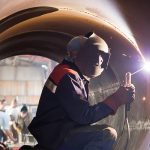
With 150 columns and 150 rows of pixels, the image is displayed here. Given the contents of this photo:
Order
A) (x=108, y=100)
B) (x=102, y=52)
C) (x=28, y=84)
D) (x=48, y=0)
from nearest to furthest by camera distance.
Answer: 1. (x=108, y=100)
2. (x=102, y=52)
3. (x=48, y=0)
4. (x=28, y=84)

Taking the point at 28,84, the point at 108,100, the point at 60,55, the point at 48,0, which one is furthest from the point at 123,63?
the point at 28,84

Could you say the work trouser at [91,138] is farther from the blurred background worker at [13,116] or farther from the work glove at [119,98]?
the blurred background worker at [13,116]

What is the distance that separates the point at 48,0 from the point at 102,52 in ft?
1.78

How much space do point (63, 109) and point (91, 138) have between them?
0.76 ft

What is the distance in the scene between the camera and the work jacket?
2.49m

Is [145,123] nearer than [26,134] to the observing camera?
Yes

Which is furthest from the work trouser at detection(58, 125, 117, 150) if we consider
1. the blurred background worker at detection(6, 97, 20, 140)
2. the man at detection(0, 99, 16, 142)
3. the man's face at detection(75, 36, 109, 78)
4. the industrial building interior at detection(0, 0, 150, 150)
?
the blurred background worker at detection(6, 97, 20, 140)

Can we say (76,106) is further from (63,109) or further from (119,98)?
(119,98)

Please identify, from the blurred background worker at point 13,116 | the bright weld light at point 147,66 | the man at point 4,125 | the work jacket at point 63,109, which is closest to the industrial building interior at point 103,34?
the bright weld light at point 147,66

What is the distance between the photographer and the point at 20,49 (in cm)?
573

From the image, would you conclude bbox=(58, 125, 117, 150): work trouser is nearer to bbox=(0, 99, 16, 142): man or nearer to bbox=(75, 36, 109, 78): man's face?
bbox=(75, 36, 109, 78): man's face

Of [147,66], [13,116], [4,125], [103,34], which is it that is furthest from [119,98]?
[13,116]

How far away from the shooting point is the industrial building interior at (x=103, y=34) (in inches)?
111

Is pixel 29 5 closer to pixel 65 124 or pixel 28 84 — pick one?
pixel 65 124
